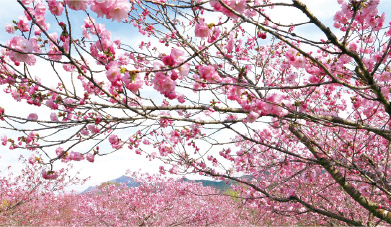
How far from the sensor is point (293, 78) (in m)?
3.56

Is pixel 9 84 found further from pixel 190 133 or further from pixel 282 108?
pixel 282 108

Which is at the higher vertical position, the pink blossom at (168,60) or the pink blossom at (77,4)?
the pink blossom at (77,4)

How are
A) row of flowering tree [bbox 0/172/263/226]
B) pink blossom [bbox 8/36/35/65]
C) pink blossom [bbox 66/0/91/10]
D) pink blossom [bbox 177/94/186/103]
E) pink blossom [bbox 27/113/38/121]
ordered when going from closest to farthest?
pink blossom [bbox 66/0/91/10], pink blossom [bbox 8/36/35/65], pink blossom [bbox 27/113/38/121], pink blossom [bbox 177/94/186/103], row of flowering tree [bbox 0/172/263/226]

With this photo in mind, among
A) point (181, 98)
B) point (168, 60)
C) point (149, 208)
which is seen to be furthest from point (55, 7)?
point (149, 208)

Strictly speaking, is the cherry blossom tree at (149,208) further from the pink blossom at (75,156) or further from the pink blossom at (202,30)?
the pink blossom at (202,30)

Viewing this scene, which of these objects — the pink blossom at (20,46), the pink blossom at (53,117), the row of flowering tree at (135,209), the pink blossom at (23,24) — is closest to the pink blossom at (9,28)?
the pink blossom at (23,24)

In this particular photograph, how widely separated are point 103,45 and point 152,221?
859cm

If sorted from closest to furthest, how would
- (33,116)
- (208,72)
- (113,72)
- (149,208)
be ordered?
(113,72)
(208,72)
(33,116)
(149,208)

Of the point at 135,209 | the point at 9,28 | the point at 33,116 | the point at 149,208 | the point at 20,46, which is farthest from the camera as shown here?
the point at 135,209

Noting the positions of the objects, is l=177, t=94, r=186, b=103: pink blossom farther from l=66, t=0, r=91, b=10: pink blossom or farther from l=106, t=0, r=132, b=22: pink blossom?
l=66, t=0, r=91, b=10: pink blossom

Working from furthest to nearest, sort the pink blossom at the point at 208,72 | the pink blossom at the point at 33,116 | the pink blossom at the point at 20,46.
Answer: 1. the pink blossom at the point at 33,116
2. the pink blossom at the point at 208,72
3. the pink blossom at the point at 20,46

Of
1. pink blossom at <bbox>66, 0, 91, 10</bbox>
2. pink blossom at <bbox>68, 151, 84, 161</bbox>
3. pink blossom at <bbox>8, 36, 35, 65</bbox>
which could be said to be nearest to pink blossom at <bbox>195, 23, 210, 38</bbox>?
pink blossom at <bbox>66, 0, 91, 10</bbox>

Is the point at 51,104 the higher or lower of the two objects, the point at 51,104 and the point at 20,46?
the lower

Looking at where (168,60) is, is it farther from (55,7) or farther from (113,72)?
(55,7)
